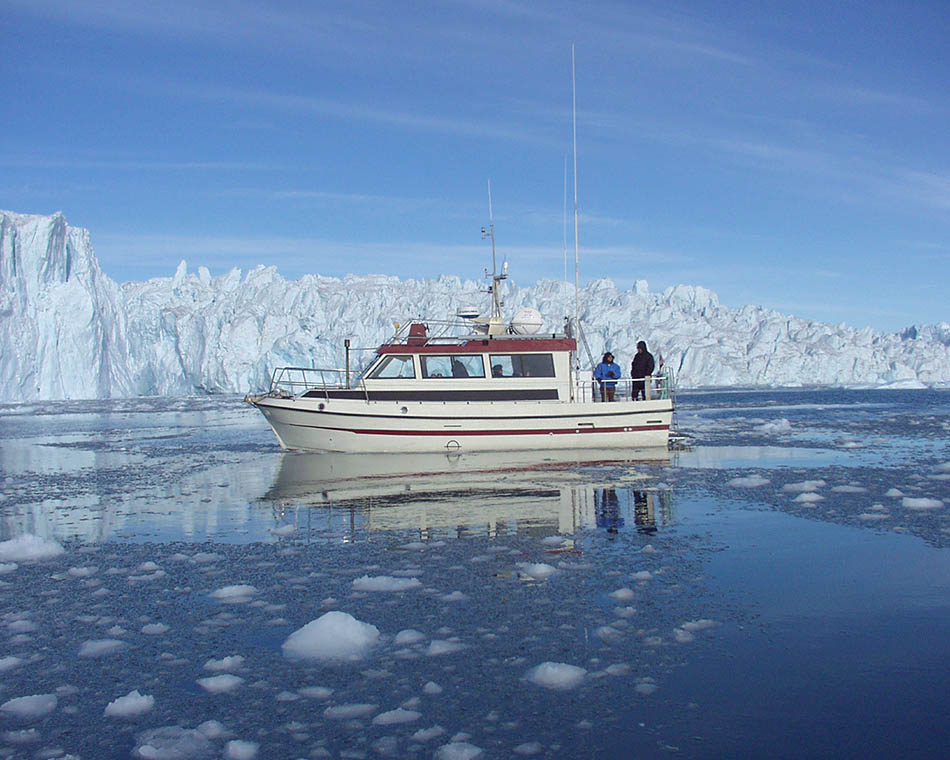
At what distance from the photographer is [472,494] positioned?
1155 cm

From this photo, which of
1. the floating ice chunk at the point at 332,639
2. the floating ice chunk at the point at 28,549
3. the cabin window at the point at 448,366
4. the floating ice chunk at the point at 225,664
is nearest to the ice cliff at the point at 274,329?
the cabin window at the point at 448,366

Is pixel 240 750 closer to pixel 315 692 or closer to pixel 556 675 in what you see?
pixel 315 692

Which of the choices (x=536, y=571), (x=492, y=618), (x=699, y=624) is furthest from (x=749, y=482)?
(x=492, y=618)

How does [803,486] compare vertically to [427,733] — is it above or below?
above

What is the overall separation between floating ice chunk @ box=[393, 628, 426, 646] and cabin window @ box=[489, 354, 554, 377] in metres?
12.7

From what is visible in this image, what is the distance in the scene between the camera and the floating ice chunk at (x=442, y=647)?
5.06 meters

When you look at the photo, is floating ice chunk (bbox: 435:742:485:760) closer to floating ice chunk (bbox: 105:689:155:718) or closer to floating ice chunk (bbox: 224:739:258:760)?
floating ice chunk (bbox: 224:739:258:760)

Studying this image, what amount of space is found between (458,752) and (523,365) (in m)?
14.4

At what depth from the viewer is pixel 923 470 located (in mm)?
13039

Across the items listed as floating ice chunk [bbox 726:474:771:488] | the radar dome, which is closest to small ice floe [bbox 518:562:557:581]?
floating ice chunk [bbox 726:474:771:488]

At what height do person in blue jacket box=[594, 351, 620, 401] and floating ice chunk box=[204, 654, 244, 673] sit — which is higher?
person in blue jacket box=[594, 351, 620, 401]

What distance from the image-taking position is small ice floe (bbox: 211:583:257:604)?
6344 millimetres

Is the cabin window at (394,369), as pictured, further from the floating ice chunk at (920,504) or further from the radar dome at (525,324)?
the floating ice chunk at (920,504)

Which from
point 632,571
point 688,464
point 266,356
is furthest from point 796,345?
point 632,571
